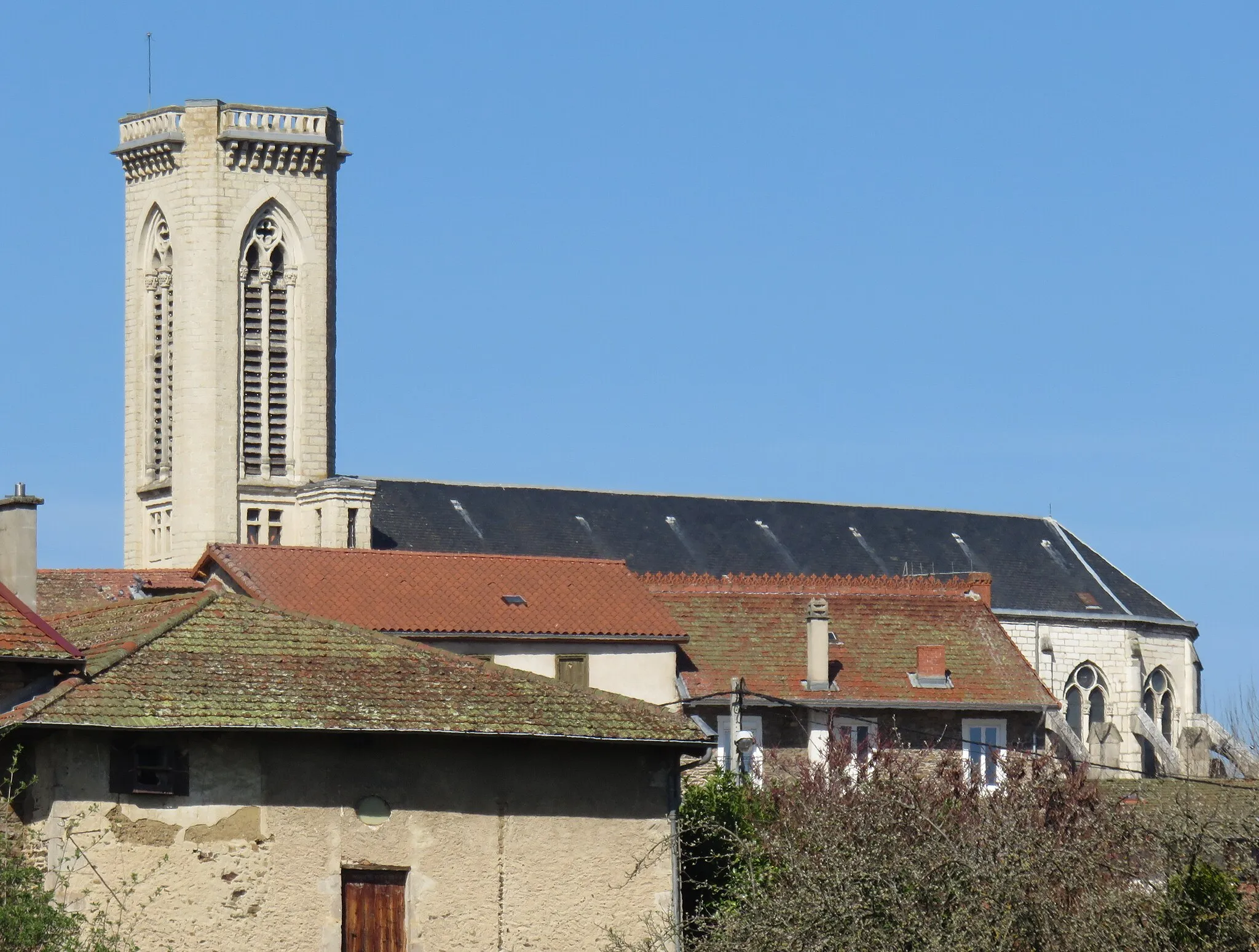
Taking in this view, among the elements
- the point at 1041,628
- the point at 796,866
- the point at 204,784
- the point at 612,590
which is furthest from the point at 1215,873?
the point at 1041,628

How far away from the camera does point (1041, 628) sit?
182ft

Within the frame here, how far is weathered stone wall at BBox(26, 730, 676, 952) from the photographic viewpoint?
719 inches

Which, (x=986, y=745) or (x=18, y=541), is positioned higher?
(x=18, y=541)

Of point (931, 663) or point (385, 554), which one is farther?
point (931, 663)

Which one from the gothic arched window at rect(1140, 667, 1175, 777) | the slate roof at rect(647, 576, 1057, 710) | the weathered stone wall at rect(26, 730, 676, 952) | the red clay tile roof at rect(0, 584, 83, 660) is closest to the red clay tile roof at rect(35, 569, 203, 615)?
the slate roof at rect(647, 576, 1057, 710)

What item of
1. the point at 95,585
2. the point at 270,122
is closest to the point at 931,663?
the point at 95,585

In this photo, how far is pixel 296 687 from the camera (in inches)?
757

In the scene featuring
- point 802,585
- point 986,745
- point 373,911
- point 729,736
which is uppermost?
point 802,585

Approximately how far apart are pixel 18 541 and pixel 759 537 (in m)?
35.8

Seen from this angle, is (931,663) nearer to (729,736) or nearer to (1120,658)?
(729,736)

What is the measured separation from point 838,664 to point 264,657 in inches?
875

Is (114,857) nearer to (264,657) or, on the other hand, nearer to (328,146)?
(264,657)

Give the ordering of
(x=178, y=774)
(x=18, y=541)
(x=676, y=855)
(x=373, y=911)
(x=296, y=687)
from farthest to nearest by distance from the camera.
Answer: (x=18, y=541) → (x=676, y=855) → (x=296, y=687) → (x=373, y=911) → (x=178, y=774)

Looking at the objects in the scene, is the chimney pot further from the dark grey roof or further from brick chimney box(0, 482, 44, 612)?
brick chimney box(0, 482, 44, 612)
